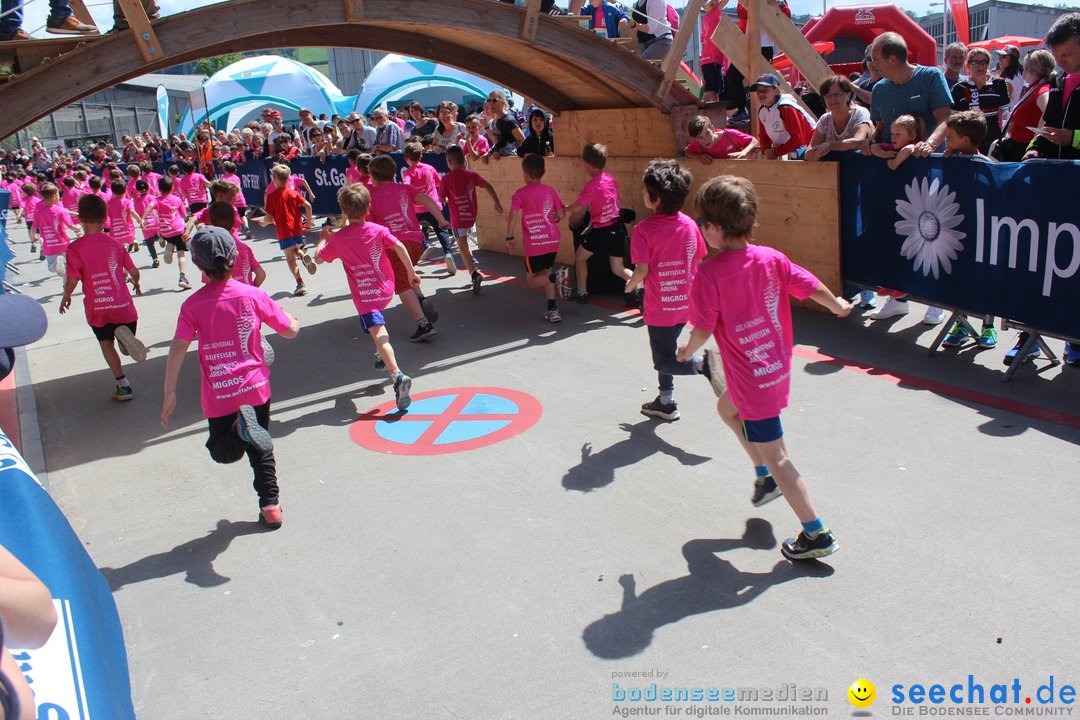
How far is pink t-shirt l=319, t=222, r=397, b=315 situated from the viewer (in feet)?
23.9

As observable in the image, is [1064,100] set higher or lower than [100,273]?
higher

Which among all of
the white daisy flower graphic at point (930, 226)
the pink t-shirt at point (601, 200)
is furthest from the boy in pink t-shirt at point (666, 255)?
the pink t-shirt at point (601, 200)

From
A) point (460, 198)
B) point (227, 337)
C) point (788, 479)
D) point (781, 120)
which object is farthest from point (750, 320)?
point (460, 198)

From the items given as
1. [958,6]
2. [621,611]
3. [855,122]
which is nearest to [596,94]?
[855,122]

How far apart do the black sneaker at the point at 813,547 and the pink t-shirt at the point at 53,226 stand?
551 inches

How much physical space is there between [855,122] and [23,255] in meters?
21.0

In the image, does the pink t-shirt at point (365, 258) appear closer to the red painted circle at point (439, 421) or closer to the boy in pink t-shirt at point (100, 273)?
the red painted circle at point (439, 421)

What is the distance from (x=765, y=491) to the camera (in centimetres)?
453

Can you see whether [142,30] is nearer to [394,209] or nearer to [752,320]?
[394,209]

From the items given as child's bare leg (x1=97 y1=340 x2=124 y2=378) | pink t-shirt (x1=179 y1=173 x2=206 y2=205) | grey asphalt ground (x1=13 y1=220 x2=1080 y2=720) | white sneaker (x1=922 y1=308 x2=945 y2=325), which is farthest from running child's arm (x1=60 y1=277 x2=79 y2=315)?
pink t-shirt (x1=179 y1=173 x2=206 y2=205)

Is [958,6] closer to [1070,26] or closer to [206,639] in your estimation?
[1070,26]

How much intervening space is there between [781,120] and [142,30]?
20.3ft

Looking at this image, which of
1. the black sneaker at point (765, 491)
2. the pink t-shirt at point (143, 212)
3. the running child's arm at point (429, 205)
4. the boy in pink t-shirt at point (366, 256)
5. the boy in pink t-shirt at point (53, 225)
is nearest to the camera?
the black sneaker at point (765, 491)

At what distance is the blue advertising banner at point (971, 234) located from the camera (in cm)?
602
